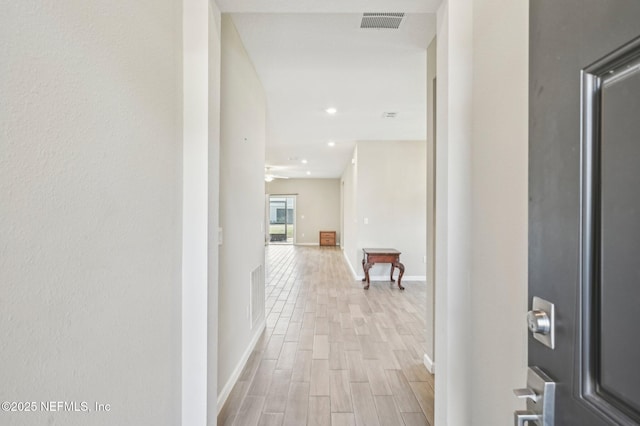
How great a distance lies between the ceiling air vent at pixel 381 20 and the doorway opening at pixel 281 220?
1138 centimetres

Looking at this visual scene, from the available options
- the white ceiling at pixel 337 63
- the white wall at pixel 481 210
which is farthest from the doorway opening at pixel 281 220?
the white wall at pixel 481 210

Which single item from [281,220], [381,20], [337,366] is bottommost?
[337,366]

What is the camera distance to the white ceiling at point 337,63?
6.90ft

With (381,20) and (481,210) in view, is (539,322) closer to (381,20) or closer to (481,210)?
(481,210)

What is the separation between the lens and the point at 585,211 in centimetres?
50

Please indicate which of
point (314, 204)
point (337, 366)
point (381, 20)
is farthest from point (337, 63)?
point (314, 204)

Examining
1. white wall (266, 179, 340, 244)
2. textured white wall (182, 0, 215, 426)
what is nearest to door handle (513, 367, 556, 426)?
textured white wall (182, 0, 215, 426)

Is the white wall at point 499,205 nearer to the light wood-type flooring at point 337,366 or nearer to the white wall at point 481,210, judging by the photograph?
the white wall at point 481,210

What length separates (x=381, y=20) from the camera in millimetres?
2137

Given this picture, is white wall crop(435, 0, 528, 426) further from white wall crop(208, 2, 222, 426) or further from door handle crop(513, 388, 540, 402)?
white wall crop(208, 2, 222, 426)

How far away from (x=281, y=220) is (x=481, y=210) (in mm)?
12998

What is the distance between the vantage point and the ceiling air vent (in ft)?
6.79
